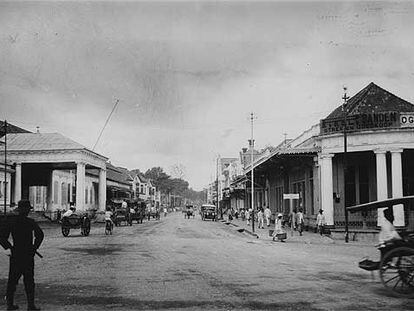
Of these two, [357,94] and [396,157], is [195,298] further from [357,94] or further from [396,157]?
[357,94]

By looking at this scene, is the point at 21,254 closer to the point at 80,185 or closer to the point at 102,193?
the point at 80,185

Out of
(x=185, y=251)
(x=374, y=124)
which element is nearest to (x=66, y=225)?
(x=185, y=251)

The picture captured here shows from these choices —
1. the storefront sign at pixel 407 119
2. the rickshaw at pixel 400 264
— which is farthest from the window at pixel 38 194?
the rickshaw at pixel 400 264

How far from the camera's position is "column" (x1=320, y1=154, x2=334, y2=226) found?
26.1 m

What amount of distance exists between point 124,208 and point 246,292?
31.1 meters

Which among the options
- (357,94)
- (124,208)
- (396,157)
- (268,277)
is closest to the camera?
(268,277)

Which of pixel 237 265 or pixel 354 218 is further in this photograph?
pixel 354 218

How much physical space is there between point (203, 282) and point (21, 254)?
4.02 metres

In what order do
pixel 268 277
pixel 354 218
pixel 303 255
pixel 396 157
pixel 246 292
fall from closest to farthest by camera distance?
pixel 246 292 < pixel 268 277 < pixel 303 255 < pixel 396 157 < pixel 354 218

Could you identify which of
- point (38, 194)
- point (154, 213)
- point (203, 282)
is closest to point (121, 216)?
point (38, 194)

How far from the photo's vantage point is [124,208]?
39.2m

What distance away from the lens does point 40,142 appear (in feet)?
144

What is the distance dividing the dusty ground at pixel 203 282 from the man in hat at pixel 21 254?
1.65 feet

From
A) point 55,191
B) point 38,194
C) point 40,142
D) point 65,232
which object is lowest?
point 65,232
